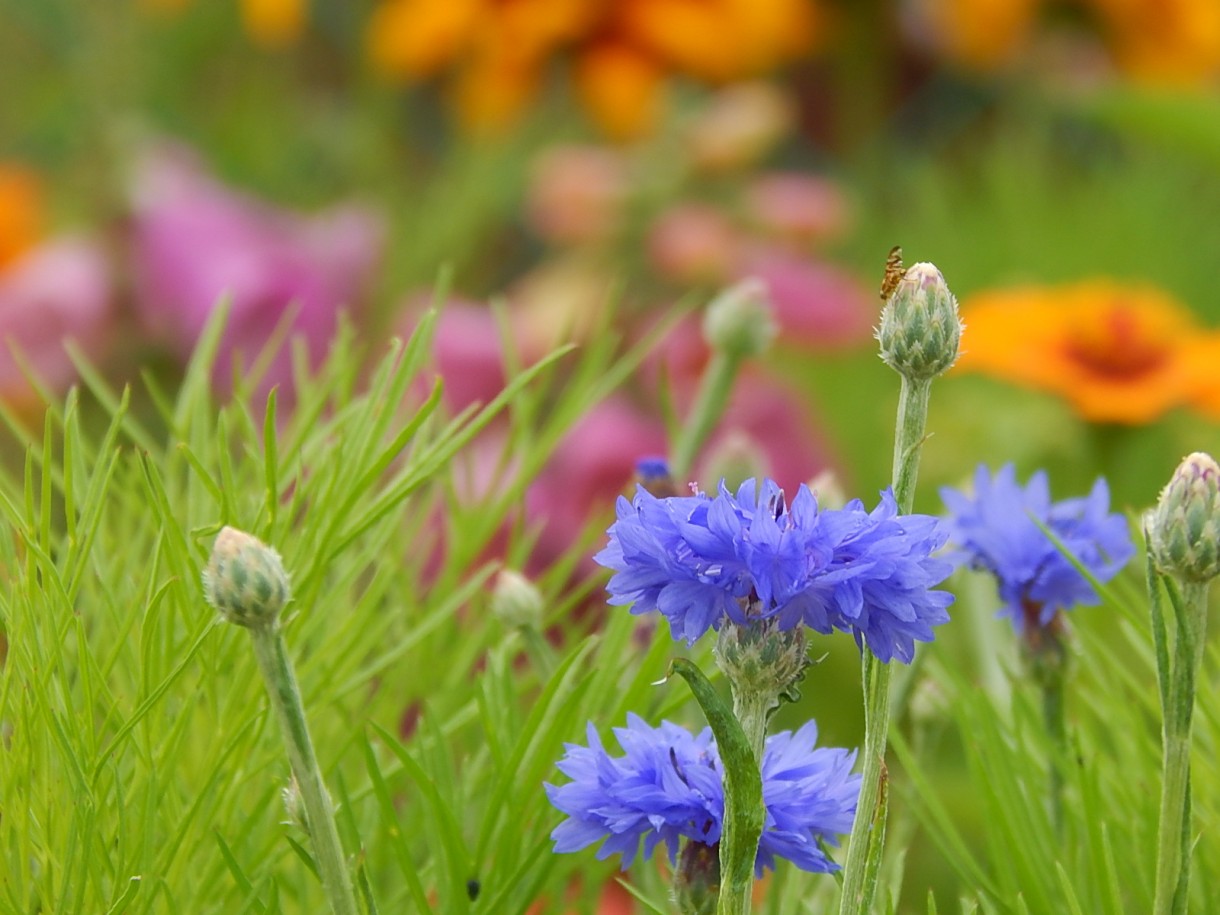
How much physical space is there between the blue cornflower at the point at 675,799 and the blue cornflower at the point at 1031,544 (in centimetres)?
4

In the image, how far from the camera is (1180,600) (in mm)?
123

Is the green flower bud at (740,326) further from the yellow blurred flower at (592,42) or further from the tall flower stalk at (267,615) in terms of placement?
the yellow blurred flower at (592,42)

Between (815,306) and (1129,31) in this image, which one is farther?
(1129,31)

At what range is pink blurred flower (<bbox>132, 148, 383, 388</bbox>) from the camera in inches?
22.4

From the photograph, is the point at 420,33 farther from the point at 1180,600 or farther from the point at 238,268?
the point at 1180,600

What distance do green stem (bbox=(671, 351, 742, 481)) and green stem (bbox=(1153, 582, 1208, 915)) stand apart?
93 mm

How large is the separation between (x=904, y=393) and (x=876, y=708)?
0.02m

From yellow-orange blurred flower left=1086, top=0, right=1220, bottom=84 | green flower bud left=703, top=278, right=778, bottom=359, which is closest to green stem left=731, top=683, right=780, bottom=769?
green flower bud left=703, top=278, right=778, bottom=359

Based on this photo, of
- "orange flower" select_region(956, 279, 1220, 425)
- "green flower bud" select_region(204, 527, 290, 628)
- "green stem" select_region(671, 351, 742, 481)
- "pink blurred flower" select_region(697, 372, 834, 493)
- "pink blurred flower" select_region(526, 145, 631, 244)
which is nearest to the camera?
"green flower bud" select_region(204, 527, 290, 628)

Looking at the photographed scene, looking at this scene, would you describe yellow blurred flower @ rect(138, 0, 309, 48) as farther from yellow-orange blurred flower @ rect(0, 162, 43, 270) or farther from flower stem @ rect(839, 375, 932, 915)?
flower stem @ rect(839, 375, 932, 915)

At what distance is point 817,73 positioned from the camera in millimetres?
1008

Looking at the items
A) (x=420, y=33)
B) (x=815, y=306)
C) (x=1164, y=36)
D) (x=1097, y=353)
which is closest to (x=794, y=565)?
(x=1097, y=353)

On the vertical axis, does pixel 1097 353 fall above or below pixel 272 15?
below

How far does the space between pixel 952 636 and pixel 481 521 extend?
27cm
